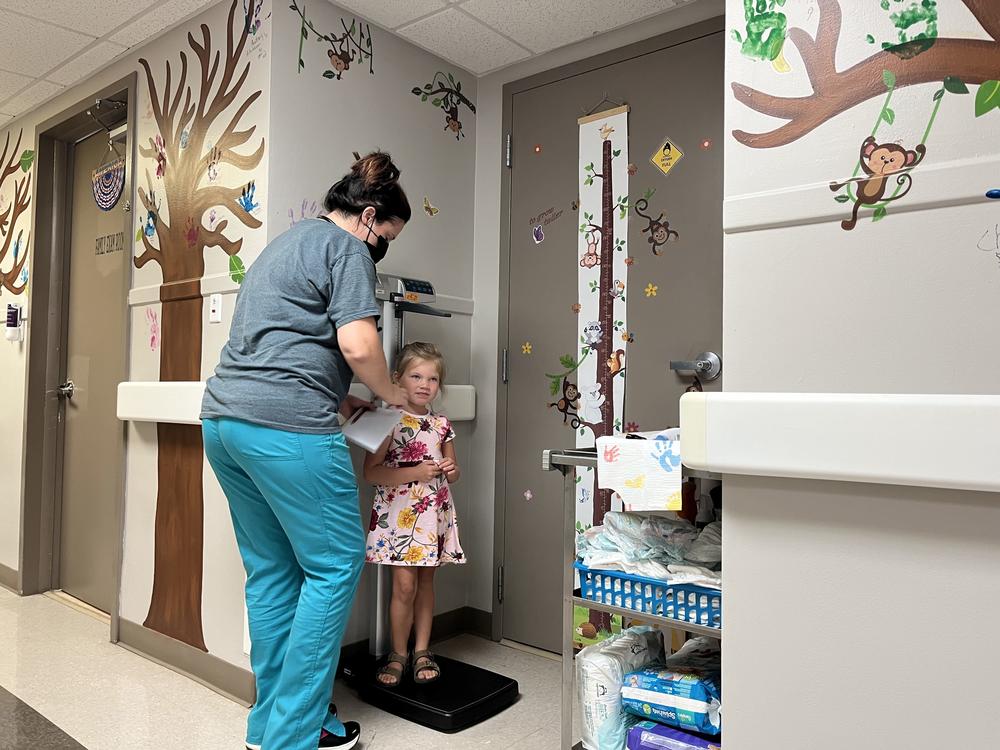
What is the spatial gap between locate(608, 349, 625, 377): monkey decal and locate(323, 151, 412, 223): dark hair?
92 cm

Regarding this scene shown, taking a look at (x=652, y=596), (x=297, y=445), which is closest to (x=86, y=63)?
(x=297, y=445)

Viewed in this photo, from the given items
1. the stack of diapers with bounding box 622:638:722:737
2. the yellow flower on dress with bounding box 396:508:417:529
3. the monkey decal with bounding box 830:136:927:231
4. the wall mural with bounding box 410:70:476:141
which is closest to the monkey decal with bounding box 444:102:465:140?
the wall mural with bounding box 410:70:476:141

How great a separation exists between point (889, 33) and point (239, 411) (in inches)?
60.8

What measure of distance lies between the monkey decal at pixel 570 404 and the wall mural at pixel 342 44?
1306 mm

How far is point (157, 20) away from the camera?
261cm

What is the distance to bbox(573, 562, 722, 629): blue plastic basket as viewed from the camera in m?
1.59

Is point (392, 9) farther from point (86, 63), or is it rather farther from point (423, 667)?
point (423, 667)

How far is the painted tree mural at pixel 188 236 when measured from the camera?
7.91 feet

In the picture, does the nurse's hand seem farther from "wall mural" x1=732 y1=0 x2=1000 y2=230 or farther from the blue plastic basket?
"wall mural" x1=732 y1=0 x2=1000 y2=230

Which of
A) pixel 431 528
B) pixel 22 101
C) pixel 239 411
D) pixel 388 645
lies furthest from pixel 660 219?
pixel 22 101

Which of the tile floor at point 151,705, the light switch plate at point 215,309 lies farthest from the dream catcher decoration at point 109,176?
the tile floor at point 151,705

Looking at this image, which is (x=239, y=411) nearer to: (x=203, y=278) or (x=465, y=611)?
(x=203, y=278)

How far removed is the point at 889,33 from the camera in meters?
1.31

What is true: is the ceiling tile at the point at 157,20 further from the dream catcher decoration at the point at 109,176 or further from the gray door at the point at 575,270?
the gray door at the point at 575,270
